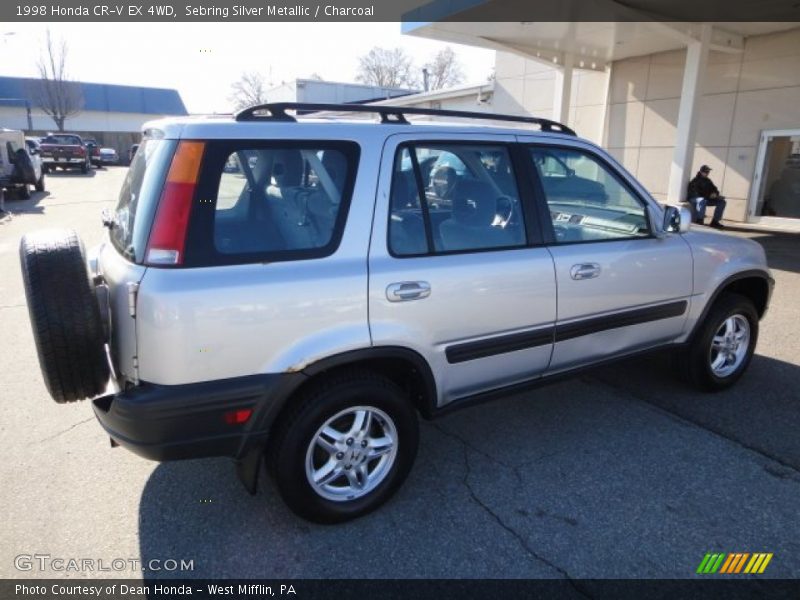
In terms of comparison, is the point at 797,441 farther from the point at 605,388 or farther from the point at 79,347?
the point at 79,347

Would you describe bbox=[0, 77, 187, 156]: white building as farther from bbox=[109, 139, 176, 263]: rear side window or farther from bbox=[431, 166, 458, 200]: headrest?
bbox=[431, 166, 458, 200]: headrest

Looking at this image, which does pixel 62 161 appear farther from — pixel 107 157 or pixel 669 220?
pixel 669 220

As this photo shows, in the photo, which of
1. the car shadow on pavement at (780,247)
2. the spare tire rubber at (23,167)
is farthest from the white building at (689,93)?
the spare tire rubber at (23,167)

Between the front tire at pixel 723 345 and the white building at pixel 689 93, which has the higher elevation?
the white building at pixel 689 93

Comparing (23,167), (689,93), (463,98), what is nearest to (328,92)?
(463,98)

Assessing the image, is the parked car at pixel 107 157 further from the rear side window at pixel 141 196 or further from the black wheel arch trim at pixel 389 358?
the black wheel arch trim at pixel 389 358

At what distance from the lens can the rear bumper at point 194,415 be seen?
7.13ft

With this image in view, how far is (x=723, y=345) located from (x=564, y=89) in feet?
47.2

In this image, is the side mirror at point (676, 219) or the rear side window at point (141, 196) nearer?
the rear side window at point (141, 196)

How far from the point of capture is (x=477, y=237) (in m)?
2.94

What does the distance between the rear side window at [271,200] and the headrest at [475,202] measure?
72cm

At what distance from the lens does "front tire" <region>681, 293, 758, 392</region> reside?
3.95m

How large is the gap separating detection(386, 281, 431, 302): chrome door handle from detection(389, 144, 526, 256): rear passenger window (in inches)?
6.3

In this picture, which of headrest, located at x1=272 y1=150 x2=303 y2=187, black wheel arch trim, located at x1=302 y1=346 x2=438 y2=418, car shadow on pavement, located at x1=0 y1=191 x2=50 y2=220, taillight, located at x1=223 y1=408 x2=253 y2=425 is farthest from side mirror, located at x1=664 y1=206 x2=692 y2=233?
car shadow on pavement, located at x1=0 y1=191 x2=50 y2=220
